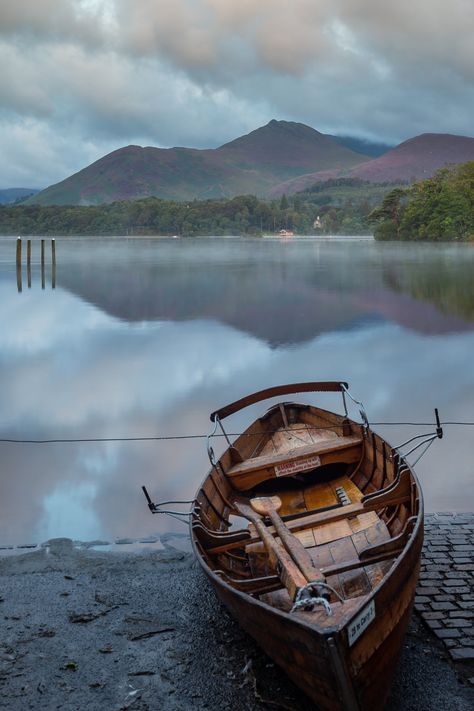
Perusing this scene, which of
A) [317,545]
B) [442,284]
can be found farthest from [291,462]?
[442,284]

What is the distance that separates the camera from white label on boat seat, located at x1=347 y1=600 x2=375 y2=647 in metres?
3.84

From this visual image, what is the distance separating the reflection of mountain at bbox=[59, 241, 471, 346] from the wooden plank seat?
16485 mm

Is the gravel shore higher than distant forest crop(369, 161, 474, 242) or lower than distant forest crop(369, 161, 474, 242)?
lower

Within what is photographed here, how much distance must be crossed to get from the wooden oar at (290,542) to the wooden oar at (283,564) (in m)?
0.04

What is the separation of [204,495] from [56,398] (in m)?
9.87

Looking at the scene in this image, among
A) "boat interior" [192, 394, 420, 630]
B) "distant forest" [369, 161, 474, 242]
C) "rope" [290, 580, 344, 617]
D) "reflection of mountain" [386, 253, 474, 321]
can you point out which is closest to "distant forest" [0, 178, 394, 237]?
"distant forest" [369, 161, 474, 242]

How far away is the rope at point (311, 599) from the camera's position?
422 cm

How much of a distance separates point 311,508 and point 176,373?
11764 millimetres

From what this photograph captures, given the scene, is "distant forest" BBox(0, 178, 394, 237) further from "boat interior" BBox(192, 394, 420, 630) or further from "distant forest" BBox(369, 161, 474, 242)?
"boat interior" BBox(192, 394, 420, 630)

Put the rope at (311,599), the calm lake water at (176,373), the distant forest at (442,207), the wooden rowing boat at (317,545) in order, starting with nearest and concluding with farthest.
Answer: the wooden rowing boat at (317,545)
the rope at (311,599)
the calm lake water at (176,373)
the distant forest at (442,207)

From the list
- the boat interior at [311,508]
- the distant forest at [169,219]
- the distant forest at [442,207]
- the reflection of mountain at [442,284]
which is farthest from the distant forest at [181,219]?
the boat interior at [311,508]

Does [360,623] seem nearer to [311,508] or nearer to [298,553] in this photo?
[298,553]

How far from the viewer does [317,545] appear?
6.07 m

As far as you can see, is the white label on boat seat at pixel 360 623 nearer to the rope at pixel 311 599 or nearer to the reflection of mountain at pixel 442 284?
the rope at pixel 311 599
